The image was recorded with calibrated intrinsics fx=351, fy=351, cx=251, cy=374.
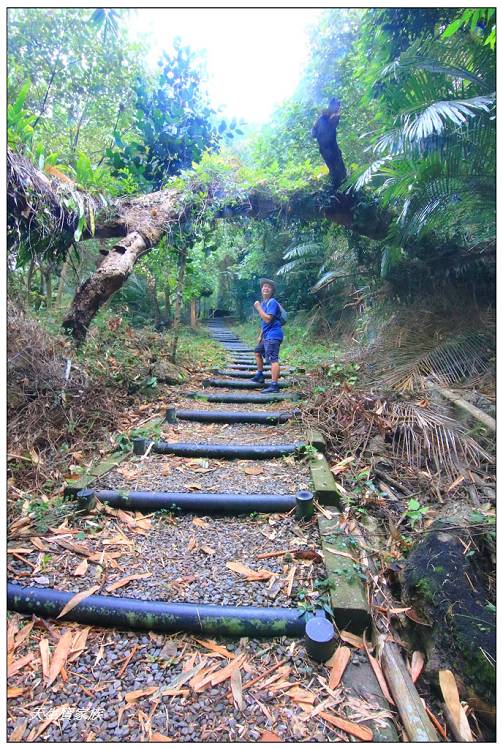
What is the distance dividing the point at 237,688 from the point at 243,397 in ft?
10.9

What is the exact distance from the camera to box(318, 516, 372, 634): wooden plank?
1.50 metres

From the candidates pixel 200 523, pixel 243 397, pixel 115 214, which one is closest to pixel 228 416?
pixel 243 397

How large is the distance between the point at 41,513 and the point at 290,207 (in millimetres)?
5468

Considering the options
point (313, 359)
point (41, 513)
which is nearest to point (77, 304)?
point (41, 513)

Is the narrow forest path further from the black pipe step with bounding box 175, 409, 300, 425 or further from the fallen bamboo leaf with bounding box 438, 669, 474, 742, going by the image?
the black pipe step with bounding box 175, 409, 300, 425

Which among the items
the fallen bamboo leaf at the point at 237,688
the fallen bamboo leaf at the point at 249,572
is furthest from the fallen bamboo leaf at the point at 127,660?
the fallen bamboo leaf at the point at 249,572

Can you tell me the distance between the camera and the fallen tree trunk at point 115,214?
122 inches

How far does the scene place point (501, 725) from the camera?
1.18 meters

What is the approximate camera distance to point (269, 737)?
44.6 inches

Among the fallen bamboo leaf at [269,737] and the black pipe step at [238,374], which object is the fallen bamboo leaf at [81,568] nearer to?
the fallen bamboo leaf at [269,737]

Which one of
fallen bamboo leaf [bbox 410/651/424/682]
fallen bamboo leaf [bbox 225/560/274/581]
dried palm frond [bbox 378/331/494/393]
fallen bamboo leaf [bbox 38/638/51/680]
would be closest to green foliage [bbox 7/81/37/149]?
fallen bamboo leaf [bbox 38/638/51/680]

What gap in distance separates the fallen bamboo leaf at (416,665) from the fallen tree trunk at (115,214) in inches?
155

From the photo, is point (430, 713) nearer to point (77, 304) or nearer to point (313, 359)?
point (77, 304)

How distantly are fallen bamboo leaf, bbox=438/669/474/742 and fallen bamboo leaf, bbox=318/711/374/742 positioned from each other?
0.99ft
